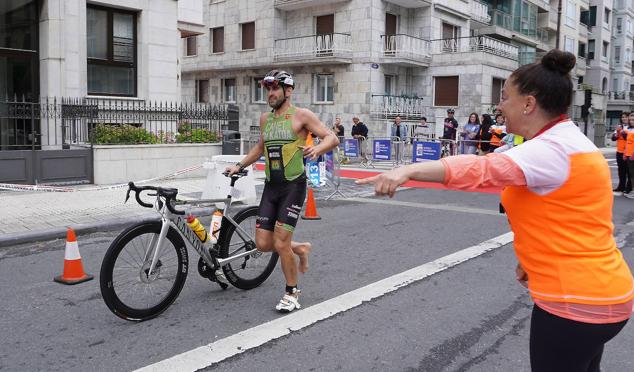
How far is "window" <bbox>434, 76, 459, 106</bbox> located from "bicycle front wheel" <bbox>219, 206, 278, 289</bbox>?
2634 cm

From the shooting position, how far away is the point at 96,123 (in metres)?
14.0

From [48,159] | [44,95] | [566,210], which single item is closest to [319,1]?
[44,95]

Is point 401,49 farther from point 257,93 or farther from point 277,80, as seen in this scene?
point 277,80

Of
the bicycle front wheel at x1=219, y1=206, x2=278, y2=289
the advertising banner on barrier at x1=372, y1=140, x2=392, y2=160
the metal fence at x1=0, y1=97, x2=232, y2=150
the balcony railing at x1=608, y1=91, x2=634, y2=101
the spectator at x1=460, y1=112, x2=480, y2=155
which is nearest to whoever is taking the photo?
the bicycle front wheel at x1=219, y1=206, x2=278, y2=289

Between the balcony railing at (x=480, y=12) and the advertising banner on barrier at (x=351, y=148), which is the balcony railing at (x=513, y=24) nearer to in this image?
the balcony railing at (x=480, y=12)

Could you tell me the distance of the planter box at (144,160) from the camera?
512 inches

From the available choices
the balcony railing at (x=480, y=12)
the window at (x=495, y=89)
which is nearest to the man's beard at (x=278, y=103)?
the window at (x=495, y=89)

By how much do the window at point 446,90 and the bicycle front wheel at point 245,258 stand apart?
26.3 metres

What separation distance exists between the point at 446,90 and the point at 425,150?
12559 mm

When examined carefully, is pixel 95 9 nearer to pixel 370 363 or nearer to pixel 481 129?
pixel 481 129

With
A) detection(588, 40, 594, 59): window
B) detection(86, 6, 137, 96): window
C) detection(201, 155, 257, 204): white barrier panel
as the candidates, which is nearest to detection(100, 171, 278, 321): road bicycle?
detection(201, 155, 257, 204): white barrier panel

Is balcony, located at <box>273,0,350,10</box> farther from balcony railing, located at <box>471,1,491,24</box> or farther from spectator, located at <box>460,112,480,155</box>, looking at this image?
spectator, located at <box>460,112,480,155</box>

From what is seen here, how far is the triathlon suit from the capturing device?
4883 mm

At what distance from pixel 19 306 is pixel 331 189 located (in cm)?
914
